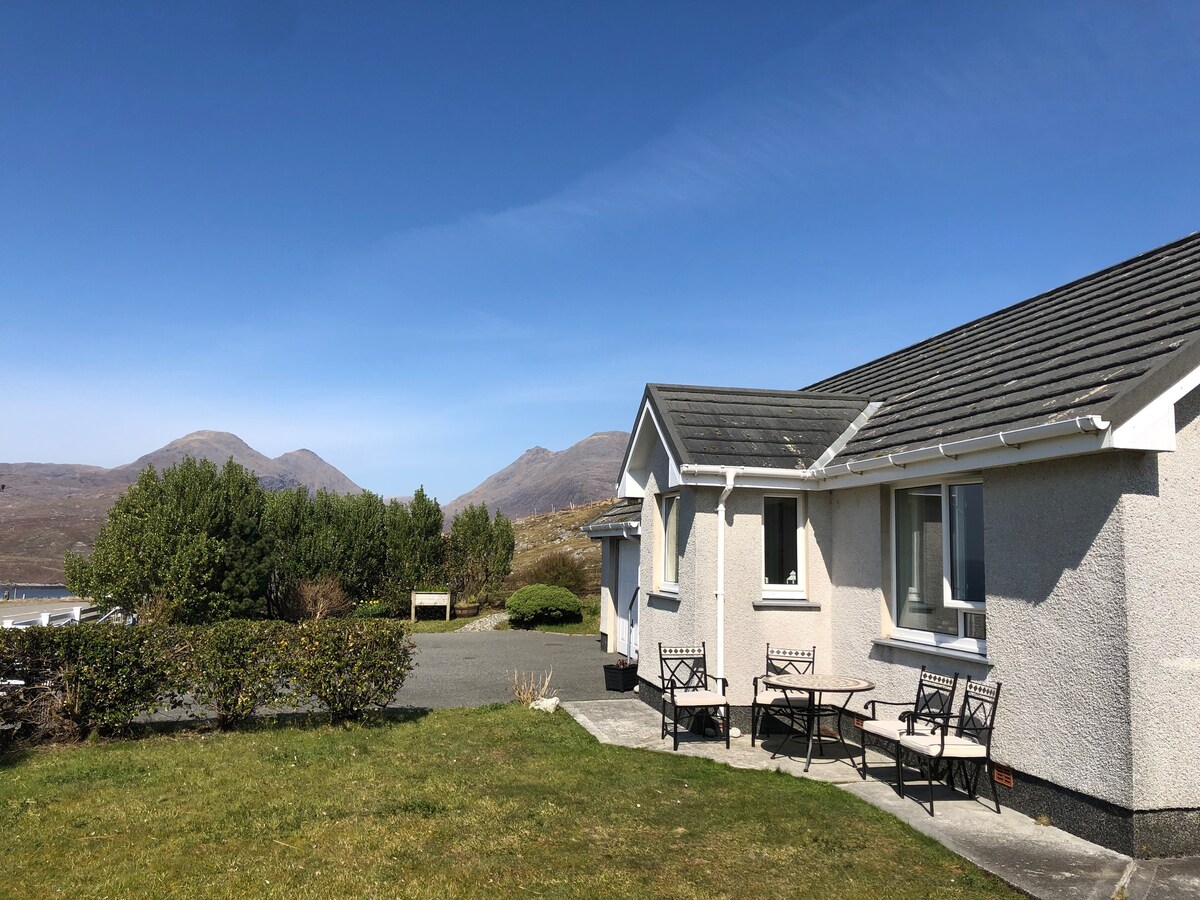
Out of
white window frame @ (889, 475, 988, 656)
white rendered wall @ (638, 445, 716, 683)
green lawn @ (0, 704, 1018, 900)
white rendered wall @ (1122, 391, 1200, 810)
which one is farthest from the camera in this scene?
white rendered wall @ (638, 445, 716, 683)

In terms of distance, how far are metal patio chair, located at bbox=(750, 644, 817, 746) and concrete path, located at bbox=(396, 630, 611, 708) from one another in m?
3.81

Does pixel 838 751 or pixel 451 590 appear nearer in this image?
pixel 838 751

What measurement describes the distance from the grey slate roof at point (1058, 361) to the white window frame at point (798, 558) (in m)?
0.93

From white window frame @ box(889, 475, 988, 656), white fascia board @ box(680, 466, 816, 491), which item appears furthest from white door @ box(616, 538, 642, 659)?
white window frame @ box(889, 475, 988, 656)

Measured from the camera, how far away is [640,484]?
13.8 metres

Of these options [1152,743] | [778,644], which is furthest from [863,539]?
[1152,743]

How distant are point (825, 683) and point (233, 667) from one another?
741 cm

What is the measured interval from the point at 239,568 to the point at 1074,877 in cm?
2603

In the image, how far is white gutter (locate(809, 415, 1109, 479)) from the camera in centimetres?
602

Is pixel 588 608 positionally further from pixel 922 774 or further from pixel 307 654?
pixel 922 774

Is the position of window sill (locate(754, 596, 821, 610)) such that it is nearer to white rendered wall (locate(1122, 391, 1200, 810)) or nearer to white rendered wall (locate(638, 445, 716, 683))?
white rendered wall (locate(638, 445, 716, 683))

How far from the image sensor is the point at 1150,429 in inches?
234

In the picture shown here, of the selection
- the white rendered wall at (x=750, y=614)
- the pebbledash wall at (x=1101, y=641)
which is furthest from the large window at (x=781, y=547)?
the pebbledash wall at (x=1101, y=641)

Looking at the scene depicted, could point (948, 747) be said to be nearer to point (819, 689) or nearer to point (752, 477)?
point (819, 689)
